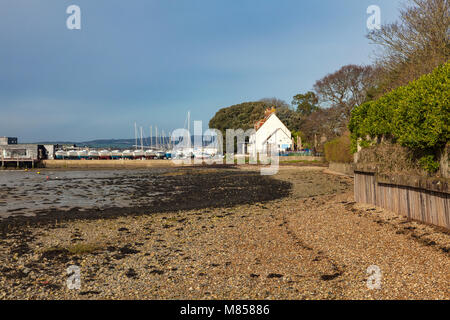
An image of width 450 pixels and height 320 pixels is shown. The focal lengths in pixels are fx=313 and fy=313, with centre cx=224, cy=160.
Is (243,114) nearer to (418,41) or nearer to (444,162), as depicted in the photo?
(418,41)

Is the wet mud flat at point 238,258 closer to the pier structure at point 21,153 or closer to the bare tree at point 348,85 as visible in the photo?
the bare tree at point 348,85

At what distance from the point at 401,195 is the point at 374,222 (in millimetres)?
1268

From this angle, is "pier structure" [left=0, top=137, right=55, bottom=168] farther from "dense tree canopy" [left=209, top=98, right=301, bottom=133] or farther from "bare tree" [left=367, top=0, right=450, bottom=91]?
"bare tree" [left=367, top=0, right=450, bottom=91]

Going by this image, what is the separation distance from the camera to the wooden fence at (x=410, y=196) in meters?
8.42

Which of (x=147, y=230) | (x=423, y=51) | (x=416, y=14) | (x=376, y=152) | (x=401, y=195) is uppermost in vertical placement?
(x=416, y=14)

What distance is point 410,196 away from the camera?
388 inches

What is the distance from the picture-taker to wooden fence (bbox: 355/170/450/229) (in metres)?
8.42

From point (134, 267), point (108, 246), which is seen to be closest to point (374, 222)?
point (134, 267)

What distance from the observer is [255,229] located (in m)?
11.6

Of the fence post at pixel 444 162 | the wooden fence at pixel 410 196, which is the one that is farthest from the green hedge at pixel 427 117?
the wooden fence at pixel 410 196

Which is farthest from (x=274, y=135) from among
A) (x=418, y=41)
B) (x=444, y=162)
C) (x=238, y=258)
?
(x=238, y=258)

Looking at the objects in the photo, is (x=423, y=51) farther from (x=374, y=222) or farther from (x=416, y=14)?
(x=374, y=222)

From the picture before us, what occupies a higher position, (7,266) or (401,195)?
(401,195)

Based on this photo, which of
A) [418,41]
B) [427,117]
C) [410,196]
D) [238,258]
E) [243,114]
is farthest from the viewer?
[243,114]
